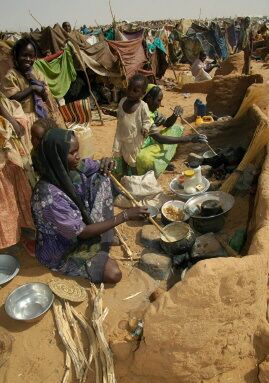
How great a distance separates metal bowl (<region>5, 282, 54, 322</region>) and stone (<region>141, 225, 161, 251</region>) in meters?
1.18

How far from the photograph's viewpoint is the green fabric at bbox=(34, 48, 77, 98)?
7918 millimetres

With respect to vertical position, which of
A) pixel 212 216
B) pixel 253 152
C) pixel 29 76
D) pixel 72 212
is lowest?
pixel 212 216

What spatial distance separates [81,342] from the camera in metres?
2.66

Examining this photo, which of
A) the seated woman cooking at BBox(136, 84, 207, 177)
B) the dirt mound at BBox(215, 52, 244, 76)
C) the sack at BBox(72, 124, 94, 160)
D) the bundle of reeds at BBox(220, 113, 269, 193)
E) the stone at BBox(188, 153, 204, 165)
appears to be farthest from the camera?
the dirt mound at BBox(215, 52, 244, 76)

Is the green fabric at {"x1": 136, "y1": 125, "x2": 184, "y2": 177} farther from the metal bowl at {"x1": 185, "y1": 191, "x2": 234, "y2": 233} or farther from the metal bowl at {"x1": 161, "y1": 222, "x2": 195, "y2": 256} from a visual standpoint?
the metal bowl at {"x1": 161, "y1": 222, "x2": 195, "y2": 256}

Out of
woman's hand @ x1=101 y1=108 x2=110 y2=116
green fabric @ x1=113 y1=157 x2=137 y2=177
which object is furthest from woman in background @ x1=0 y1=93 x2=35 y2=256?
woman's hand @ x1=101 y1=108 x2=110 y2=116

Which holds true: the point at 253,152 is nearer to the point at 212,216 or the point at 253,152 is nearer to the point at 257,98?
the point at 212,216

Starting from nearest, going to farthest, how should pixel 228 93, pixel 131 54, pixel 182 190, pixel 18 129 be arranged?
pixel 18 129
pixel 182 190
pixel 228 93
pixel 131 54

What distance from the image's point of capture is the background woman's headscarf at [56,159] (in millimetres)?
2543

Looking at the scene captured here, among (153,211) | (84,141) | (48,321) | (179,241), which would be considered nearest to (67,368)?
(48,321)

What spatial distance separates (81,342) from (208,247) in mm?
1490

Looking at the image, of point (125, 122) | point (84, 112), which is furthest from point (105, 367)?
point (84, 112)

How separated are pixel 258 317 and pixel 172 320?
0.69 metres

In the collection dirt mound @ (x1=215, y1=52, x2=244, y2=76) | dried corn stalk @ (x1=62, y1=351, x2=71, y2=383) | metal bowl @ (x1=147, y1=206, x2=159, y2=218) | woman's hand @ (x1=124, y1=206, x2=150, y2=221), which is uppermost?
woman's hand @ (x1=124, y1=206, x2=150, y2=221)
